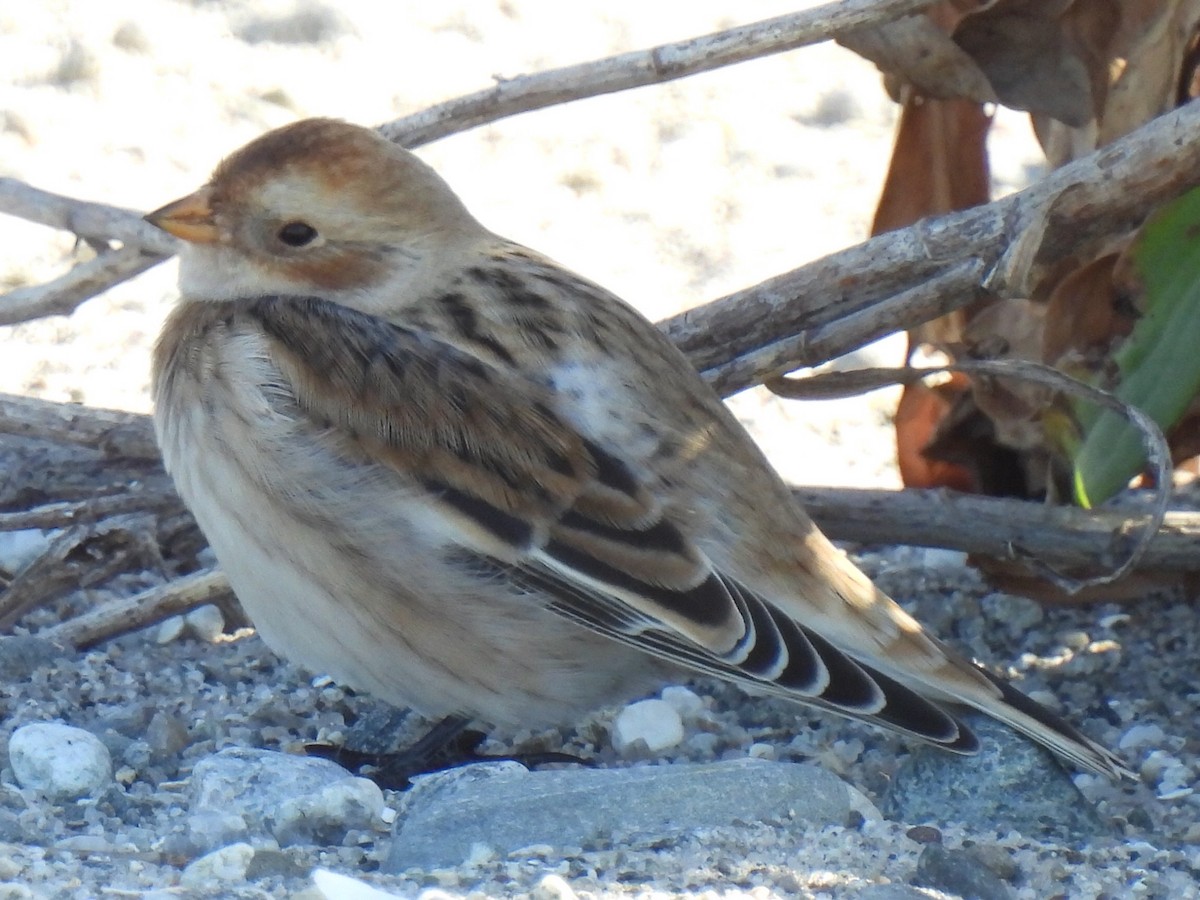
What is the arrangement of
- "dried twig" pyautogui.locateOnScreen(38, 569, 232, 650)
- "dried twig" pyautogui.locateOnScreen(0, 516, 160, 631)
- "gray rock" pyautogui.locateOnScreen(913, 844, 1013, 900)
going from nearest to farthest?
"gray rock" pyautogui.locateOnScreen(913, 844, 1013, 900) → "dried twig" pyautogui.locateOnScreen(38, 569, 232, 650) → "dried twig" pyautogui.locateOnScreen(0, 516, 160, 631)

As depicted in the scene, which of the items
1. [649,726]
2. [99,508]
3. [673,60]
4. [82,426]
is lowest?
[649,726]

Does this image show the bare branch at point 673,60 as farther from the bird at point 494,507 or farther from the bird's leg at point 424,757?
the bird's leg at point 424,757

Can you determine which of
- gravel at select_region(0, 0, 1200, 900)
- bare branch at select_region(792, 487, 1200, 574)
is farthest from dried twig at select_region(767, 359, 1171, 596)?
gravel at select_region(0, 0, 1200, 900)

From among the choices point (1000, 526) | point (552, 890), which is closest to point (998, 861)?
point (552, 890)

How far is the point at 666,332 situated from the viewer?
3725 mm

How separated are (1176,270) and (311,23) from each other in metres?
3.31

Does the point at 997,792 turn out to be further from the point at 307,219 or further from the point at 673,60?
the point at 307,219

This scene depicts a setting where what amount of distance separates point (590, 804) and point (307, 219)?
121cm

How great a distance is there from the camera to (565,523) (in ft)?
10.0

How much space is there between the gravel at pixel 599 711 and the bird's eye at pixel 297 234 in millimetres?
782

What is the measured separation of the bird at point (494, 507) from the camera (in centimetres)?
303

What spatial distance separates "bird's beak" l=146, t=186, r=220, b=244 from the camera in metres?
3.44

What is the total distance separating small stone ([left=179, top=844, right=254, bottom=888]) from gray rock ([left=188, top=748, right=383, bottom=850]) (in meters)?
0.11

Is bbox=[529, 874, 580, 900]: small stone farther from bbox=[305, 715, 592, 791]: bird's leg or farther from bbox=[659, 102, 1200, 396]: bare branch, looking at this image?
bbox=[659, 102, 1200, 396]: bare branch
